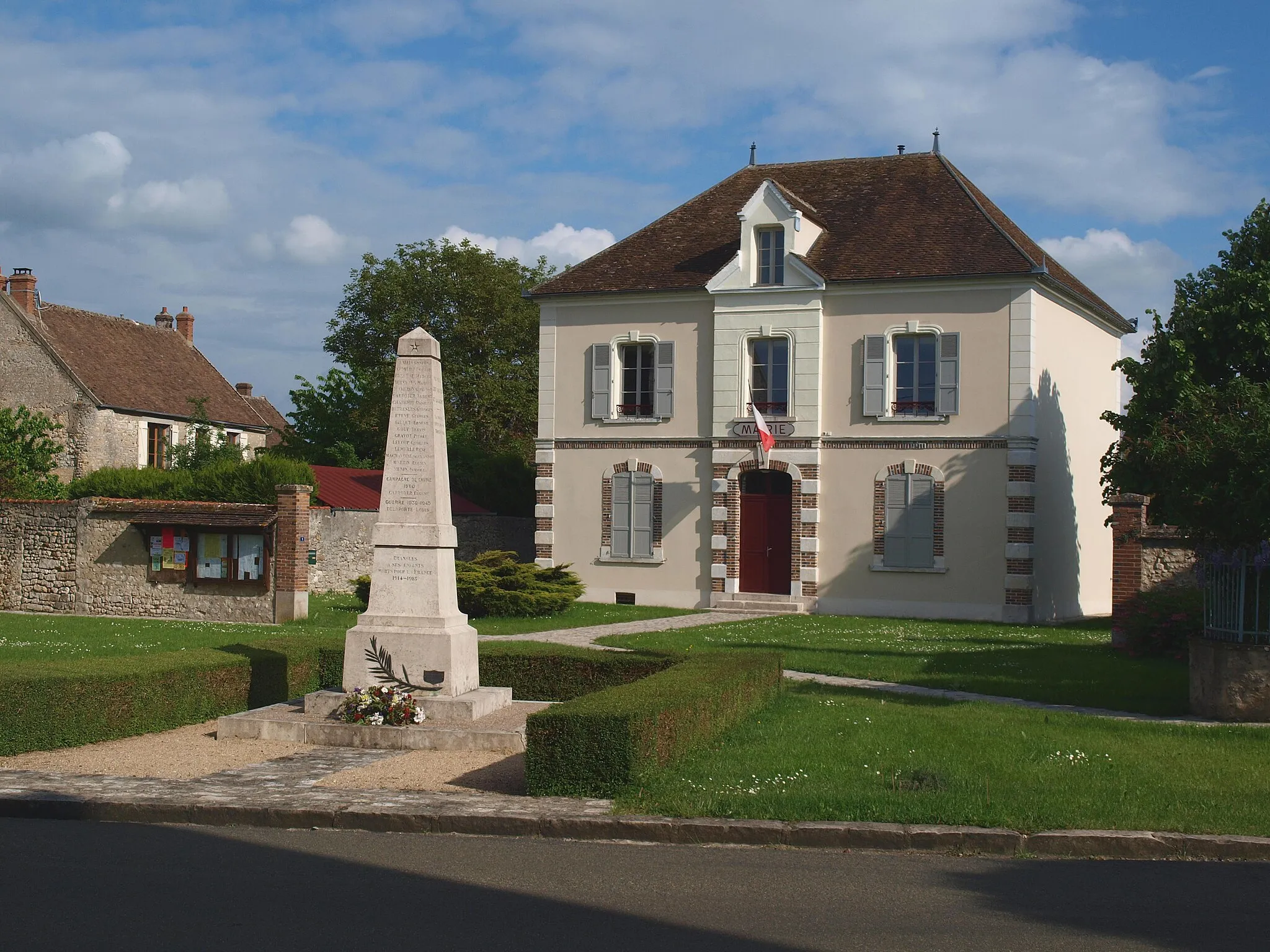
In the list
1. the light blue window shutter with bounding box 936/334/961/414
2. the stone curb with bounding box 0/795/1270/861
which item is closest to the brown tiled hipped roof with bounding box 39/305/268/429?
the light blue window shutter with bounding box 936/334/961/414

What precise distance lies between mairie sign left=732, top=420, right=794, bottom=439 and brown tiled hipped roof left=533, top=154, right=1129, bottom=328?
10.7 feet

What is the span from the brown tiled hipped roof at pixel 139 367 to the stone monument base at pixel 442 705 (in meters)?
30.2

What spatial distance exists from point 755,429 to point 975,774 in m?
19.0

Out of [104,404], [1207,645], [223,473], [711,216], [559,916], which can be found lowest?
[559,916]

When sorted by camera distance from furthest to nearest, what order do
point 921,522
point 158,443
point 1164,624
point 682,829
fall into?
1. point 158,443
2. point 921,522
3. point 1164,624
4. point 682,829

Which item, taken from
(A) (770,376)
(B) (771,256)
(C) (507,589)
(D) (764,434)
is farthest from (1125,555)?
(B) (771,256)

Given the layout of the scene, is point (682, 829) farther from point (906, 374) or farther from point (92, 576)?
point (92, 576)

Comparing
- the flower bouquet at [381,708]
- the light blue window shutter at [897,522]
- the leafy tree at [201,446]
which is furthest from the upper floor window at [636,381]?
the flower bouquet at [381,708]

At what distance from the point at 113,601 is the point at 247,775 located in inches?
697

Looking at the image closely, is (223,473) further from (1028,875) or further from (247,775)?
(1028,875)

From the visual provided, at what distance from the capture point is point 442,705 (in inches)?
464

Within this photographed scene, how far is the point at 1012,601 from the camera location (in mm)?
26328

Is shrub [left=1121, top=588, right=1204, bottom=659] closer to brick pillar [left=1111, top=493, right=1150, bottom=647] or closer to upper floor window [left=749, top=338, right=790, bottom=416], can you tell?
brick pillar [left=1111, top=493, right=1150, bottom=647]

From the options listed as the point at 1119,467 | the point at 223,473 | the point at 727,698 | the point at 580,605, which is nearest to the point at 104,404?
the point at 223,473
